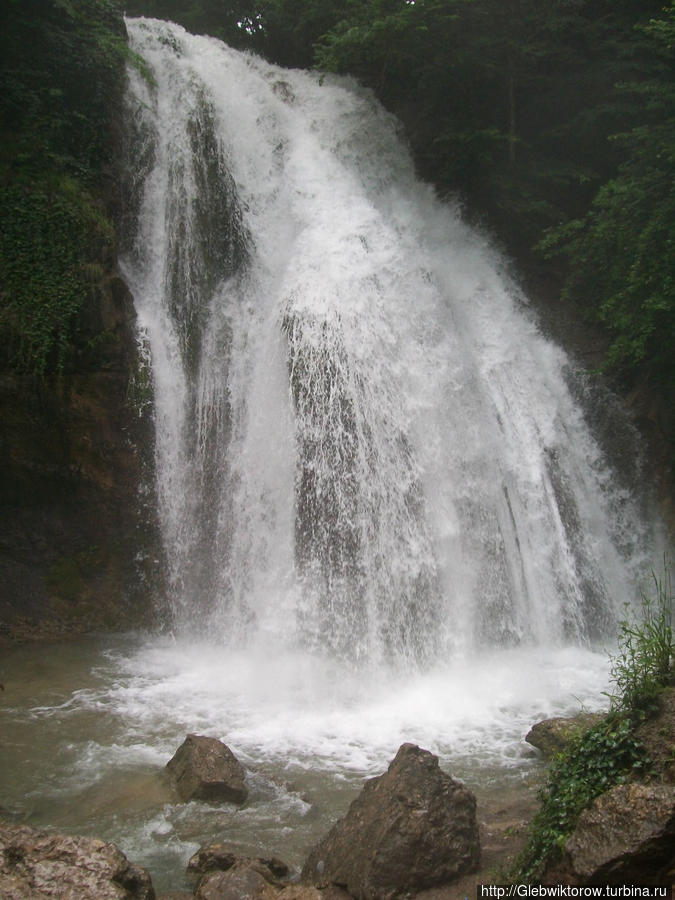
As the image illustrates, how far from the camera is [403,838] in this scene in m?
4.09

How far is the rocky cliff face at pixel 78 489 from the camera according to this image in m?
9.41

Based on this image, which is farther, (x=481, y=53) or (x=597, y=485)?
(x=481, y=53)

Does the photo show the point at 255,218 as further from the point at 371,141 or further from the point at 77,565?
the point at 77,565

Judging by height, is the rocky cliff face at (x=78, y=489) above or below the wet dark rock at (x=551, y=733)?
above

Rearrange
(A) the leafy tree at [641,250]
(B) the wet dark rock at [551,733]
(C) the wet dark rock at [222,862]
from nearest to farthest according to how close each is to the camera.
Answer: (C) the wet dark rock at [222,862], (B) the wet dark rock at [551,733], (A) the leafy tree at [641,250]

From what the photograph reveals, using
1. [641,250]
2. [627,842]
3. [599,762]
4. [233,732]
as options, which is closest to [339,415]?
[233,732]

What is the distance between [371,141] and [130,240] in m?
5.82

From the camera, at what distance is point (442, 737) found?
21.9 ft

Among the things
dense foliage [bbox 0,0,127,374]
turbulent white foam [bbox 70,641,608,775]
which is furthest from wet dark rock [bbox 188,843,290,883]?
dense foliage [bbox 0,0,127,374]

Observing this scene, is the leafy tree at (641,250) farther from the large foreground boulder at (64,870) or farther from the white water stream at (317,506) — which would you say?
the large foreground boulder at (64,870)

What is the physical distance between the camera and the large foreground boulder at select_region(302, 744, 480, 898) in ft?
13.1

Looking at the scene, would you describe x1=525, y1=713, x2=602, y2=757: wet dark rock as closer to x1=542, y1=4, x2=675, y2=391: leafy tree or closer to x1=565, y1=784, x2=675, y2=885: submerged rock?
x1=565, y1=784, x2=675, y2=885: submerged rock

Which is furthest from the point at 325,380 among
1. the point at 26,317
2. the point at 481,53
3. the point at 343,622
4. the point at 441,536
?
the point at 481,53

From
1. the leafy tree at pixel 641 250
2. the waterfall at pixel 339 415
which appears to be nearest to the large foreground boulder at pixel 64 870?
the waterfall at pixel 339 415
